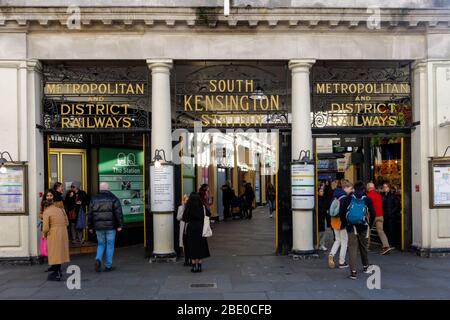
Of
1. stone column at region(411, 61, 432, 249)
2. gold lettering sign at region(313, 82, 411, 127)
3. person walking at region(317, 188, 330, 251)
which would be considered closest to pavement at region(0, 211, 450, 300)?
stone column at region(411, 61, 432, 249)

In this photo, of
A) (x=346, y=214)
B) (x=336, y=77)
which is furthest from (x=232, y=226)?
(x=346, y=214)

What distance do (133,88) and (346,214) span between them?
5763mm

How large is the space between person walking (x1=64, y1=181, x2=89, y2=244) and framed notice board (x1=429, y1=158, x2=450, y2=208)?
848 cm

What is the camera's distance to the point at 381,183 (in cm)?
1505

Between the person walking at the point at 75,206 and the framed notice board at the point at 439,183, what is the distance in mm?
8480

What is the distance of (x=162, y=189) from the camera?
12328 millimetres

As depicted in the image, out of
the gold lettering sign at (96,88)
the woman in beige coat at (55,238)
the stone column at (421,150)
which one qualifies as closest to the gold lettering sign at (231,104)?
the gold lettering sign at (96,88)

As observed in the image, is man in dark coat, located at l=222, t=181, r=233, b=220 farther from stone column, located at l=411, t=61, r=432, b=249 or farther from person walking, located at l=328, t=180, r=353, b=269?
person walking, located at l=328, t=180, r=353, b=269

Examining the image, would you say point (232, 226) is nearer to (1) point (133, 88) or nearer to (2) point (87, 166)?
(2) point (87, 166)

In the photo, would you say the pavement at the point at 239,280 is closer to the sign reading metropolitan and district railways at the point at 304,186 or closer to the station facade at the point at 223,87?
the station facade at the point at 223,87

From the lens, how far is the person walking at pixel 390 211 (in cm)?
1399

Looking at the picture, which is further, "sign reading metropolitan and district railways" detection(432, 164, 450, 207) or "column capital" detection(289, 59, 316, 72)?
"sign reading metropolitan and district railways" detection(432, 164, 450, 207)

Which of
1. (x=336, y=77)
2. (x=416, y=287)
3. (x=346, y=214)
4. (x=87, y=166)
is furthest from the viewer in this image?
(x=87, y=166)

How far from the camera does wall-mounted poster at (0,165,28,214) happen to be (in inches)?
480
